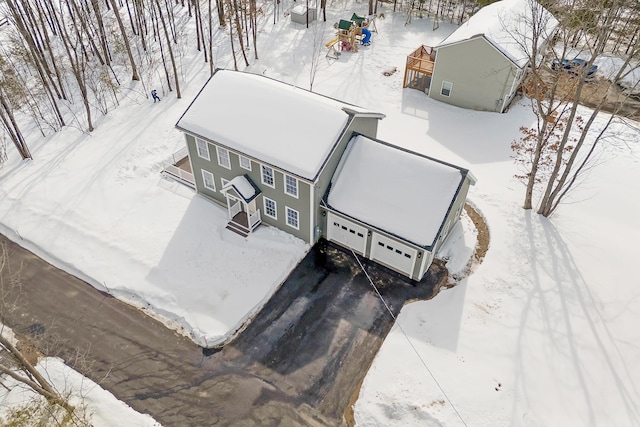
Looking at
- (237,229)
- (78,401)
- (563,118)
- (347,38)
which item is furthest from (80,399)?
(347,38)

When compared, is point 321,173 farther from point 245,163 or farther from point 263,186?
point 245,163

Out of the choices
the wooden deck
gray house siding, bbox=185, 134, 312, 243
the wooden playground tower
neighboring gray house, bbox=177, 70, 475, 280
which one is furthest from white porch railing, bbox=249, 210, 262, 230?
the wooden playground tower

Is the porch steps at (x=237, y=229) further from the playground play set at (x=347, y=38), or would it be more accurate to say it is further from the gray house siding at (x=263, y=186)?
the playground play set at (x=347, y=38)

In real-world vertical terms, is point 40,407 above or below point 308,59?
below

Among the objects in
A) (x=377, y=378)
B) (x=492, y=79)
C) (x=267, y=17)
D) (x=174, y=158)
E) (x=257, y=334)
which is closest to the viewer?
(x=377, y=378)

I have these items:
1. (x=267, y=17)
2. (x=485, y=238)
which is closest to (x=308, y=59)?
(x=267, y=17)

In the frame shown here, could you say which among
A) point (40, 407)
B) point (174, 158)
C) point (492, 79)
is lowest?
point (40, 407)

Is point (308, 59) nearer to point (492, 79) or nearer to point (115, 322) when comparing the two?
point (492, 79)

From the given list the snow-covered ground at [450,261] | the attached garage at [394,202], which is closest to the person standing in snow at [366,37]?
the snow-covered ground at [450,261]
